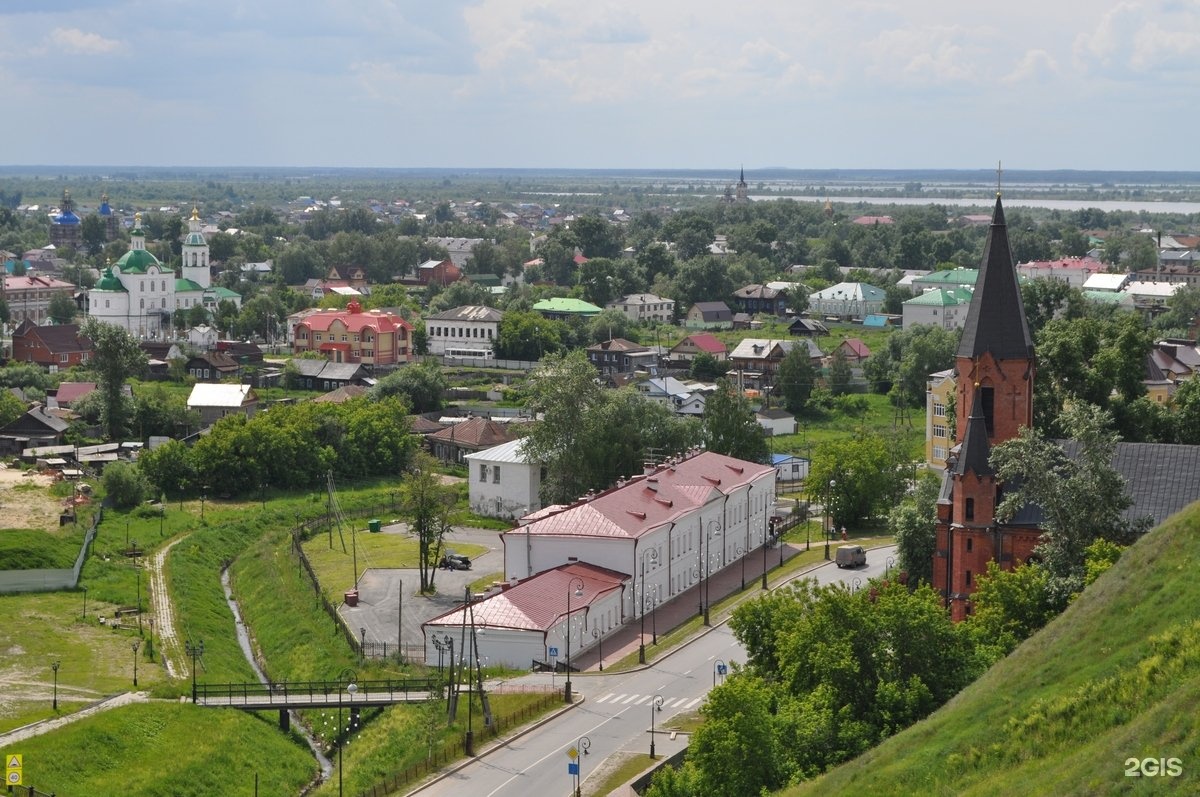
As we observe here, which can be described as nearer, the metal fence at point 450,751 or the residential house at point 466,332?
the metal fence at point 450,751

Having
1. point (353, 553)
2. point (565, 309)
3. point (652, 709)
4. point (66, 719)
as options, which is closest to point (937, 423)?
point (353, 553)

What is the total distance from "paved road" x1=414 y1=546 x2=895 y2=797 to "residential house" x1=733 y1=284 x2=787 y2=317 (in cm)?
9997

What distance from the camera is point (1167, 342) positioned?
322ft

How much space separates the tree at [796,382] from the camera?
101m

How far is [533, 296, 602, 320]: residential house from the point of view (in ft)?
454

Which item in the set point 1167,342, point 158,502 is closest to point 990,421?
point 158,502

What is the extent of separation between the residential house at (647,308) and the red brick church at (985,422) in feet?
306

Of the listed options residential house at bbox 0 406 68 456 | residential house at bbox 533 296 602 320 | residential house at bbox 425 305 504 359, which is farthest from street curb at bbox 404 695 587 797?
residential house at bbox 533 296 602 320

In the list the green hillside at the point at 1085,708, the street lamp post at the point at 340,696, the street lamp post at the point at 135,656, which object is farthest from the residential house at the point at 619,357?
the green hillside at the point at 1085,708

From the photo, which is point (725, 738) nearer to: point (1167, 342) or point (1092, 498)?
point (1092, 498)

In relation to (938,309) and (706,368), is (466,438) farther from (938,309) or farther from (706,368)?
(938,309)

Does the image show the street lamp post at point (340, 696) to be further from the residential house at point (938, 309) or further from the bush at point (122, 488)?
the residential house at point (938, 309)

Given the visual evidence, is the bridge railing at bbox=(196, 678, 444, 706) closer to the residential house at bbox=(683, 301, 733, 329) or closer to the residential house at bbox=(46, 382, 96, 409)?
the residential house at bbox=(46, 382, 96, 409)

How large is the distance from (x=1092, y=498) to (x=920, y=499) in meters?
7.86
